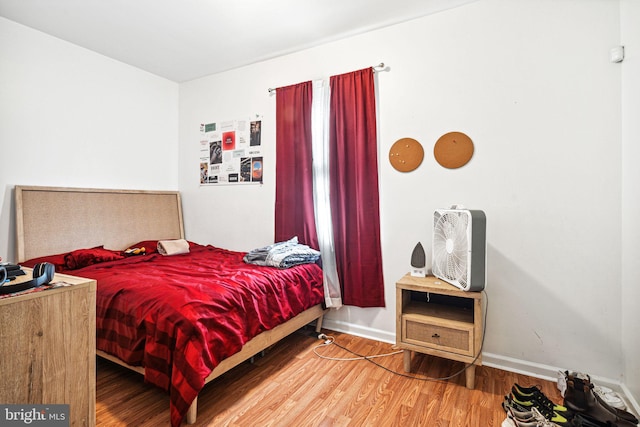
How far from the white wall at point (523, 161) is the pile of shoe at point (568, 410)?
386mm

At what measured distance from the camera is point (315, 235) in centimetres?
291

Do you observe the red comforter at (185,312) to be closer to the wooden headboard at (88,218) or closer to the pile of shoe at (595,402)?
the wooden headboard at (88,218)

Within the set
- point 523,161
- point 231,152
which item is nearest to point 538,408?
point 523,161

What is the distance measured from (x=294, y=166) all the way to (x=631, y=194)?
2352 millimetres

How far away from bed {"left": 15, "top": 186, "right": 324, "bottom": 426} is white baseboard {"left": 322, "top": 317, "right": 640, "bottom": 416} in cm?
37

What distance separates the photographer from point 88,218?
2.99 meters

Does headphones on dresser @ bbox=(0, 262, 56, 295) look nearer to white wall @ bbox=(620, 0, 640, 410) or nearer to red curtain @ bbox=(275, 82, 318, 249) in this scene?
red curtain @ bbox=(275, 82, 318, 249)

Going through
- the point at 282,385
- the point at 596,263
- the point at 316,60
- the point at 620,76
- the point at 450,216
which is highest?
the point at 316,60

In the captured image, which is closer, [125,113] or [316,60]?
[316,60]

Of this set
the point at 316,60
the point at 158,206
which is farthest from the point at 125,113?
the point at 316,60

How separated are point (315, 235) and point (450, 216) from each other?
4.02 ft

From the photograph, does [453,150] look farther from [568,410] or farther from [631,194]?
[568,410]

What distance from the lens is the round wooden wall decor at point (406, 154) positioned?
2506 mm

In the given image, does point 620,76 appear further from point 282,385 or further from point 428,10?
point 282,385
